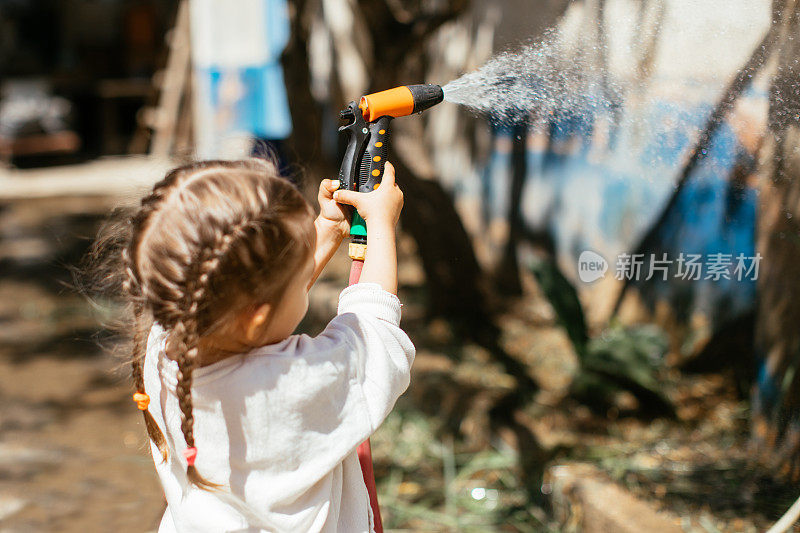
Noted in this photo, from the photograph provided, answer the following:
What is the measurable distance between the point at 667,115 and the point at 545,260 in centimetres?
110

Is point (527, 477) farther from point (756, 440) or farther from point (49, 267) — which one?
point (49, 267)

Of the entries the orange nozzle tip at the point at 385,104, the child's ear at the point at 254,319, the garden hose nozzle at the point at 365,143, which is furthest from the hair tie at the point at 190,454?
the orange nozzle tip at the point at 385,104

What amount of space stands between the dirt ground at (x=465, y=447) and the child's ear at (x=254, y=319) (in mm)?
1448

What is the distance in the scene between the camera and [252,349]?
1.14 metres

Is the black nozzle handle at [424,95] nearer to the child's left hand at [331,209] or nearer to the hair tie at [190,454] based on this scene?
the child's left hand at [331,209]

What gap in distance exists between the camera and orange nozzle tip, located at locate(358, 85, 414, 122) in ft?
4.31

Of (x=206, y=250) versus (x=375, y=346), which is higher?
(x=206, y=250)

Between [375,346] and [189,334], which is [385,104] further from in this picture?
[189,334]

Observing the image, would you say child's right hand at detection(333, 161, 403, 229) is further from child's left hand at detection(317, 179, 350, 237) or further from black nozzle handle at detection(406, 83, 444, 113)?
black nozzle handle at detection(406, 83, 444, 113)

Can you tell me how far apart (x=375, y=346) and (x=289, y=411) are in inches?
6.1

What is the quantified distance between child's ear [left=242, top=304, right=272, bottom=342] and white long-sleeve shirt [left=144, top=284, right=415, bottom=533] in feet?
0.13

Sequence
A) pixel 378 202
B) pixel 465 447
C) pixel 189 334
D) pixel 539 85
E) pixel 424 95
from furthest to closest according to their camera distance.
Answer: pixel 465 447 < pixel 539 85 < pixel 424 95 < pixel 378 202 < pixel 189 334

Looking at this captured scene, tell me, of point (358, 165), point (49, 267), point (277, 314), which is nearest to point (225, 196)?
point (277, 314)

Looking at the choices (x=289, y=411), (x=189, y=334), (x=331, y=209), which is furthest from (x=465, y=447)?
(x=189, y=334)
